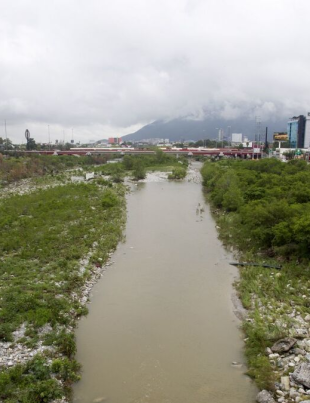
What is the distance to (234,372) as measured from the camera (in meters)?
8.30

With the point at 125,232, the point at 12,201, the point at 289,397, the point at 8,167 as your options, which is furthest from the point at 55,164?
the point at 289,397

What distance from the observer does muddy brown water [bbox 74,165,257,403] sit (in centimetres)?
775

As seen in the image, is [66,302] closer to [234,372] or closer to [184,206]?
[234,372]

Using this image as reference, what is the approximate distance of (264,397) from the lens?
7254mm

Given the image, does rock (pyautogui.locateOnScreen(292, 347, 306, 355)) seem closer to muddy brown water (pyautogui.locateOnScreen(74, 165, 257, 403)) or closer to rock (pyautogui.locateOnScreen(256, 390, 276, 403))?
muddy brown water (pyautogui.locateOnScreen(74, 165, 257, 403))

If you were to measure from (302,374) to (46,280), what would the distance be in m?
8.41

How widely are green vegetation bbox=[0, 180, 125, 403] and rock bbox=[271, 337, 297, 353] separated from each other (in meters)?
4.85

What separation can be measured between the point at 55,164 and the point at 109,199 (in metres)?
37.9

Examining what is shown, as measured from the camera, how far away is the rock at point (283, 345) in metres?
8.47

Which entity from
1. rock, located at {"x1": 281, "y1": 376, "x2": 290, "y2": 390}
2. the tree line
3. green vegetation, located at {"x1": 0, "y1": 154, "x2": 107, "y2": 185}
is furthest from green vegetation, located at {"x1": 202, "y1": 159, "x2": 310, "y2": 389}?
green vegetation, located at {"x1": 0, "y1": 154, "x2": 107, "y2": 185}

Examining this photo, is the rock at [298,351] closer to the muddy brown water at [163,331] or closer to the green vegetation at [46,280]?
the muddy brown water at [163,331]

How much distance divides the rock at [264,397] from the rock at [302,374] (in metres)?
0.70

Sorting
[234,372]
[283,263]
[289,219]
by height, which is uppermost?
[289,219]

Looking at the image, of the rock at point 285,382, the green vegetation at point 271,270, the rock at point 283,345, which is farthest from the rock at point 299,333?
the rock at point 285,382
